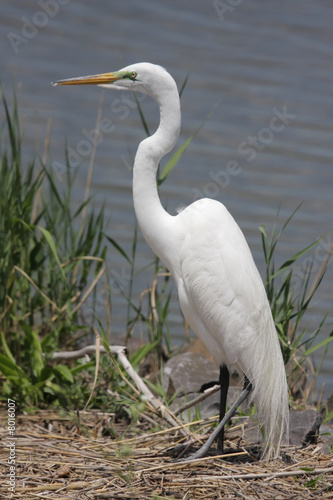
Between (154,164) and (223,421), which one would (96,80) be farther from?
(223,421)

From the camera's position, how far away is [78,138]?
6.73m

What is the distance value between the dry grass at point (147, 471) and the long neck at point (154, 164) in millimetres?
845

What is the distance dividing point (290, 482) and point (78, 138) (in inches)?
173

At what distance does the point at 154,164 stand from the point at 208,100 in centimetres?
473

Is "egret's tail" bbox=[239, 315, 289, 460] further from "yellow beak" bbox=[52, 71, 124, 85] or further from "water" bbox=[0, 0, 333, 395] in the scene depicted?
"water" bbox=[0, 0, 333, 395]

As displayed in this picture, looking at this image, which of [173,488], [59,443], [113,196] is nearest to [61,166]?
[113,196]

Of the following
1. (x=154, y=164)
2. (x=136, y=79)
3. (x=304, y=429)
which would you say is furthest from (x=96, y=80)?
(x=304, y=429)

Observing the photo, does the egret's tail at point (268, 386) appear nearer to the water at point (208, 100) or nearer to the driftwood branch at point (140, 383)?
the driftwood branch at point (140, 383)

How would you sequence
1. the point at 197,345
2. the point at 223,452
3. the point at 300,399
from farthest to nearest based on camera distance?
the point at 197,345
the point at 300,399
the point at 223,452

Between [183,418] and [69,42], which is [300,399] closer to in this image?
[183,418]

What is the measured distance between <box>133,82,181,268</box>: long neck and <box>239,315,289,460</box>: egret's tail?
59cm

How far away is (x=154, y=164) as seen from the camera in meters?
3.16

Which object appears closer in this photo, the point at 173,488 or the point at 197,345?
the point at 173,488

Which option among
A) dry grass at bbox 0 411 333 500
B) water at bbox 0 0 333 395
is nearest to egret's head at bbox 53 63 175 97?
dry grass at bbox 0 411 333 500
